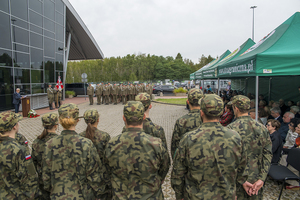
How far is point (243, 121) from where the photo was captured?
9.04 ft

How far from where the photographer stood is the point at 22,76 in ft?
45.2

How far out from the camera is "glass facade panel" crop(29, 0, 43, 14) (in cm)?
1471

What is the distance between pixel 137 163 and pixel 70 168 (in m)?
0.80

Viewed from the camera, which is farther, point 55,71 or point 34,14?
point 55,71

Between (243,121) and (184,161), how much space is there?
1163 mm

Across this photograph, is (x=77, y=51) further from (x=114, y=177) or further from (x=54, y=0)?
(x=114, y=177)

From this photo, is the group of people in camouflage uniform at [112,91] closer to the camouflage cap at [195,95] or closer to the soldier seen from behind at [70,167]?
the camouflage cap at [195,95]

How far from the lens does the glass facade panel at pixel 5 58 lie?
12211 millimetres

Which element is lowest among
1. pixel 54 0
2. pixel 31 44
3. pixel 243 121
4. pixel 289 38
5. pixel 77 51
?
pixel 243 121

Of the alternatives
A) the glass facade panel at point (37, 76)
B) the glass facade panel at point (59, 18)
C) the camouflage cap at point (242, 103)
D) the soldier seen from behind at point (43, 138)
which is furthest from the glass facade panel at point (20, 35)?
the camouflage cap at point (242, 103)

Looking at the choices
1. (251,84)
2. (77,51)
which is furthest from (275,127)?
(77,51)

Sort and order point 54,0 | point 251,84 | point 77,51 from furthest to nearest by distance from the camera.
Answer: point 77,51 < point 54,0 < point 251,84

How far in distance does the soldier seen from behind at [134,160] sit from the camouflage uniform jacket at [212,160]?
0.34 meters

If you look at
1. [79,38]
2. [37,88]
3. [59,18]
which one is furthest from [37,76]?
[79,38]
